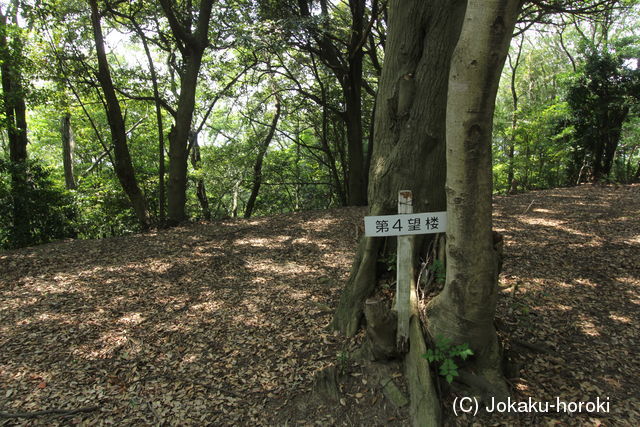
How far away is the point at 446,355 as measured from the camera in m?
2.64

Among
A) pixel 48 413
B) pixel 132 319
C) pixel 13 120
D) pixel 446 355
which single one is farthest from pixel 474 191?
pixel 13 120

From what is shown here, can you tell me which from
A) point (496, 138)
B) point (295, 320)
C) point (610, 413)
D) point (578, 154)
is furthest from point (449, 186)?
point (496, 138)

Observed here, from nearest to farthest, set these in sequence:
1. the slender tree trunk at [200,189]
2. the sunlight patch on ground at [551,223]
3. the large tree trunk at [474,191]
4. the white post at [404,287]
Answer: the large tree trunk at [474,191] < the white post at [404,287] < the sunlight patch on ground at [551,223] < the slender tree trunk at [200,189]

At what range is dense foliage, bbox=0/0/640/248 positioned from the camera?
7.46 metres

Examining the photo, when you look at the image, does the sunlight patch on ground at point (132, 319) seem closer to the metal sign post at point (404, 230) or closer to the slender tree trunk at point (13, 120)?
the metal sign post at point (404, 230)

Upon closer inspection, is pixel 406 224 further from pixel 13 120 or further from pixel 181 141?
pixel 13 120

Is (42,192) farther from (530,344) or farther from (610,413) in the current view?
(610,413)

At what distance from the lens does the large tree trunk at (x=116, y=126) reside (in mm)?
7273

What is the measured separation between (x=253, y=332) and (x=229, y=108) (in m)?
11.6

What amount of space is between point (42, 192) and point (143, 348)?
5667 millimetres

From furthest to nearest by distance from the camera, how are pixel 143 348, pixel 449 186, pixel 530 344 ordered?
1. pixel 143 348
2. pixel 530 344
3. pixel 449 186

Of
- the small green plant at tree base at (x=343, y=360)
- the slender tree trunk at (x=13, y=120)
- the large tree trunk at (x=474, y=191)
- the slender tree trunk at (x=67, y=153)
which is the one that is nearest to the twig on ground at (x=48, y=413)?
the small green plant at tree base at (x=343, y=360)

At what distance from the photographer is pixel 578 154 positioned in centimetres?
1158

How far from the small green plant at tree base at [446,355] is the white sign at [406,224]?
821mm
